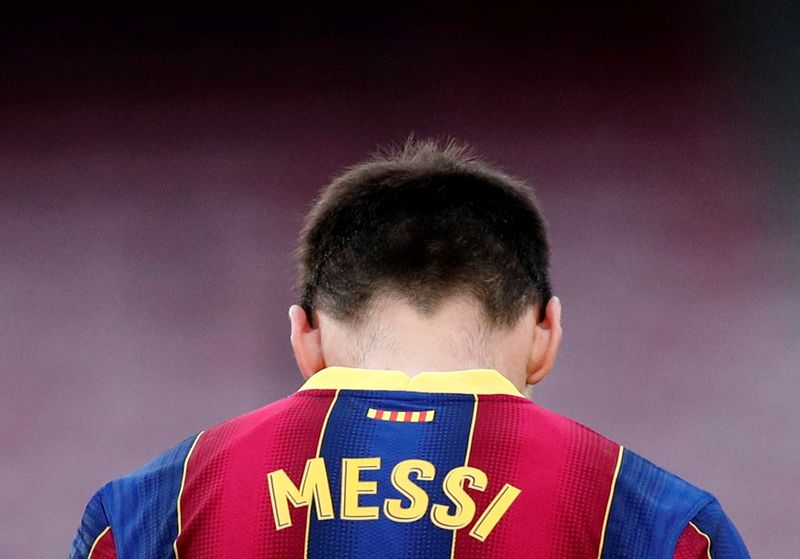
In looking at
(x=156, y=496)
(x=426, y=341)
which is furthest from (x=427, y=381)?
(x=156, y=496)

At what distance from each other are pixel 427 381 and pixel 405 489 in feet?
0.35

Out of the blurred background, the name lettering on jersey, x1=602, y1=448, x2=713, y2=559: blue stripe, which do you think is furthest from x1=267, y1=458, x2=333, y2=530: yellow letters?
the blurred background

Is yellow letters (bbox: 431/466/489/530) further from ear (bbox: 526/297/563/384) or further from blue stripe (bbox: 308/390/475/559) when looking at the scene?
ear (bbox: 526/297/563/384)

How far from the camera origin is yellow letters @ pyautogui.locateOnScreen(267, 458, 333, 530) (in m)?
0.95

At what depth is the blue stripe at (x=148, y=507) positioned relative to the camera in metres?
0.98

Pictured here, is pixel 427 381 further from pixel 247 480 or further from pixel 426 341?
pixel 247 480

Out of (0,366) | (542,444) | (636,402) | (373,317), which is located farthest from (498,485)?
(0,366)

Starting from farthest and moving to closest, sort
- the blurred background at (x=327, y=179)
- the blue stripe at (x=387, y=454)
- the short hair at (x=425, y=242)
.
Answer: the blurred background at (x=327, y=179)
the short hair at (x=425, y=242)
the blue stripe at (x=387, y=454)

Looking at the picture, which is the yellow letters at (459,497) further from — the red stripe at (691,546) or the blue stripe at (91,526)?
the blue stripe at (91,526)

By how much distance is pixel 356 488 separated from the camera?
95cm

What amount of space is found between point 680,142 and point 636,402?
0.68 meters

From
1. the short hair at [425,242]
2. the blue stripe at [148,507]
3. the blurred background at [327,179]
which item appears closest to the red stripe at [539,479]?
the short hair at [425,242]

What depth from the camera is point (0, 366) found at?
2992 mm

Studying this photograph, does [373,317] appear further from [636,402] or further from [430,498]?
[636,402]
